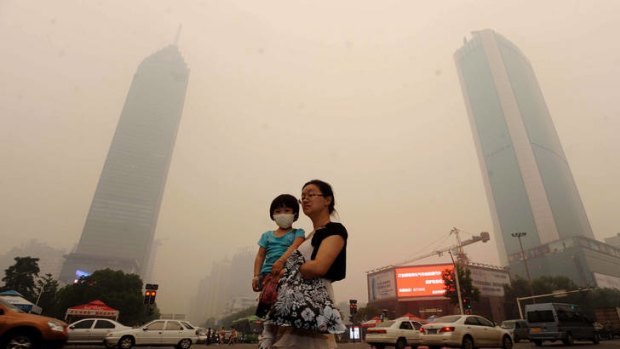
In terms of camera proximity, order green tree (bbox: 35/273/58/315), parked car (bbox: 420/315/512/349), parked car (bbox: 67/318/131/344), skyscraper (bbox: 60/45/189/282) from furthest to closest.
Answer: skyscraper (bbox: 60/45/189/282), green tree (bbox: 35/273/58/315), parked car (bbox: 67/318/131/344), parked car (bbox: 420/315/512/349)

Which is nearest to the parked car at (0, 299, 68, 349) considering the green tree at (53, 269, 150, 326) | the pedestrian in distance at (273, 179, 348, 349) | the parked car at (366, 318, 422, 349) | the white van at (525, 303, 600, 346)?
the pedestrian in distance at (273, 179, 348, 349)

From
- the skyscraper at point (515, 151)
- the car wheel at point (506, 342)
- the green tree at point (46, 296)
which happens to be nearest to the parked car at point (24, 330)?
the car wheel at point (506, 342)

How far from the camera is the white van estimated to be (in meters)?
14.1

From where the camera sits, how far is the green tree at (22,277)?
54.1 meters

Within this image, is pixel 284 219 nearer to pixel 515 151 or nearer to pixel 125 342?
pixel 125 342

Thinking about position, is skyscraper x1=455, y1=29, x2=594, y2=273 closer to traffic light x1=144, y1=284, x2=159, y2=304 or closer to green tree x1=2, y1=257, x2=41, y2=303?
traffic light x1=144, y1=284, x2=159, y2=304

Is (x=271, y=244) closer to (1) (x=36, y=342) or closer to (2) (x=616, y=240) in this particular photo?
(1) (x=36, y=342)

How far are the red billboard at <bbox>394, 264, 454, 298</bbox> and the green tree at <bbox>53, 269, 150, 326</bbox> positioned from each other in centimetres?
5012

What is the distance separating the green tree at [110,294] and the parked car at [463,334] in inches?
2120

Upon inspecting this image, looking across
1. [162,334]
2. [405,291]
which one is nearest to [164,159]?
[405,291]

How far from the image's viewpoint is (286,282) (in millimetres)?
2203

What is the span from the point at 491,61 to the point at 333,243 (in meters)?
215

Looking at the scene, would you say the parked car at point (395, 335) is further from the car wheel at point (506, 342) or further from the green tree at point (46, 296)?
the green tree at point (46, 296)

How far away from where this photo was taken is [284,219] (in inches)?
131
